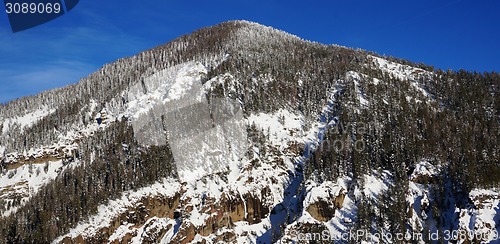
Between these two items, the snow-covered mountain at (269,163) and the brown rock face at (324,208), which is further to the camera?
the brown rock face at (324,208)

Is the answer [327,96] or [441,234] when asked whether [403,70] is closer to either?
[327,96]

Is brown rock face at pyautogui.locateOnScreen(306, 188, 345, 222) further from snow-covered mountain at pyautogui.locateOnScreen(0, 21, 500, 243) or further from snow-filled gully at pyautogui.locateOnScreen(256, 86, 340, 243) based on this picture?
snow-filled gully at pyautogui.locateOnScreen(256, 86, 340, 243)

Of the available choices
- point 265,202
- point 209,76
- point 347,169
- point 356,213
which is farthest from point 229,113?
point 356,213

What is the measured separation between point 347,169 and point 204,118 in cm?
5719

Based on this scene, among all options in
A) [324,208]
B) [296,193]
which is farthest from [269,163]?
[324,208]

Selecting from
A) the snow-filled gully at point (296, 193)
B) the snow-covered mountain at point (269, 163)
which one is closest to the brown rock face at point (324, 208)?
the snow-covered mountain at point (269, 163)

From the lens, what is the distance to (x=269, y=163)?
457 ft

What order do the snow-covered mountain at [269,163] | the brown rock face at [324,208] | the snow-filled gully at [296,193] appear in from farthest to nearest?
the snow-filled gully at [296,193] < the brown rock face at [324,208] < the snow-covered mountain at [269,163]

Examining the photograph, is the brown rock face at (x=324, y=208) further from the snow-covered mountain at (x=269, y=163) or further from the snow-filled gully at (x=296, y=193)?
the snow-filled gully at (x=296, y=193)

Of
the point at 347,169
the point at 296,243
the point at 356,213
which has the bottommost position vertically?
the point at 296,243

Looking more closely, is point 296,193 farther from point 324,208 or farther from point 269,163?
point 324,208

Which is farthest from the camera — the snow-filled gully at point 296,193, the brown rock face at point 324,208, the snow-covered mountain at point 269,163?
the snow-filled gully at point 296,193

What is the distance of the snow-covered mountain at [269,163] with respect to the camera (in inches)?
4513

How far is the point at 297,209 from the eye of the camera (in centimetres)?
12231
